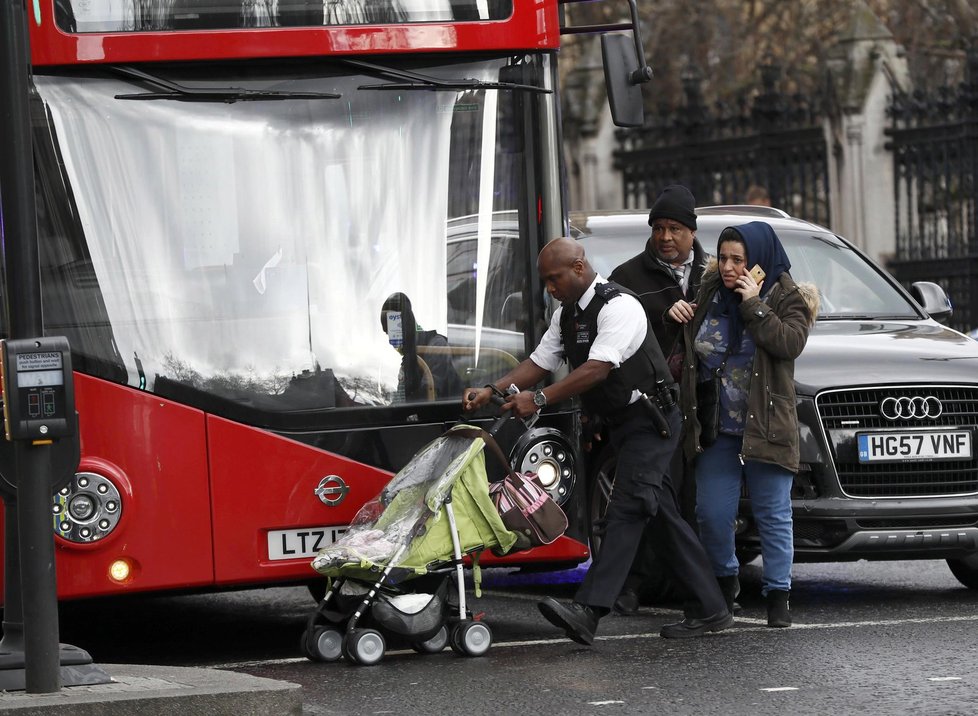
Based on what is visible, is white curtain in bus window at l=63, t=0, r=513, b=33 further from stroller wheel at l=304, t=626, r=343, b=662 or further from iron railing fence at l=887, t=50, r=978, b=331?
iron railing fence at l=887, t=50, r=978, b=331

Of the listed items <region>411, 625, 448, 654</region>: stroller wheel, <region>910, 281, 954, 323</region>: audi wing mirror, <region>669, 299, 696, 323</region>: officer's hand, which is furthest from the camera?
<region>910, 281, 954, 323</region>: audi wing mirror

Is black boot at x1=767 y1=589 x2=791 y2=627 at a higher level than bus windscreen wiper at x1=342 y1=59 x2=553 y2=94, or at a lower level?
lower

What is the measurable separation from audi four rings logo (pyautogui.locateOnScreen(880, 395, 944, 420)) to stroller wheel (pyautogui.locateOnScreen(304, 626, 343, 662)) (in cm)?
277

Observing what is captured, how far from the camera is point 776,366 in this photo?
8102 millimetres

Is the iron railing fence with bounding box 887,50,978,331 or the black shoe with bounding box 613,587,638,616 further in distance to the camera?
the iron railing fence with bounding box 887,50,978,331

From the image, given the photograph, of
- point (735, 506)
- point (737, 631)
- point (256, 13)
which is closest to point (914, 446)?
point (735, 506)

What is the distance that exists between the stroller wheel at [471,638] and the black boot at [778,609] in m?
1.35

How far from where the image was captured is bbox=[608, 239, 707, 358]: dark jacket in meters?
8.68

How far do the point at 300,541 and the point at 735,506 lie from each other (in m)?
1.92

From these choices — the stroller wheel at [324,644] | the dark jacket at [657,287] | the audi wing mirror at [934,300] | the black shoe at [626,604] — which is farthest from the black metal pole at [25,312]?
the audi wing mirror at [934,300]

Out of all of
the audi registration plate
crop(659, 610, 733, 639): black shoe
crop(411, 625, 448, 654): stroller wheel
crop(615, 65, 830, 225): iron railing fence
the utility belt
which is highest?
crop(615, 65, 830, 225): iron railing fence

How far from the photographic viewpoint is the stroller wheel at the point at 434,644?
7711 millimetres

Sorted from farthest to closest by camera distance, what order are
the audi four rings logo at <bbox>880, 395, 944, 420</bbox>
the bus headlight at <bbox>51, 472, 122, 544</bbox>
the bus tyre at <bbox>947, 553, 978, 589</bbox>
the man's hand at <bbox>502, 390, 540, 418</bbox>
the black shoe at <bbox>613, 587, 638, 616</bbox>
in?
the bus tyre at <bbox>947, 553, 978, 589</bbox> < the black shoe at <bbox>613, 587, 638, 616</bbox> < the audi four rings logo at <bbox>880, 395, 944, 420</bbox> < the man's hand at <bbox>502, 390, 540, 418</bbox> < the bus headlight at <bbox>51, 472, 122, 544</bbox>

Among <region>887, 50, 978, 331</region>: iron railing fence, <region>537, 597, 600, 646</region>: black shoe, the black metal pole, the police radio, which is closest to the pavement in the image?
the black metal pole
